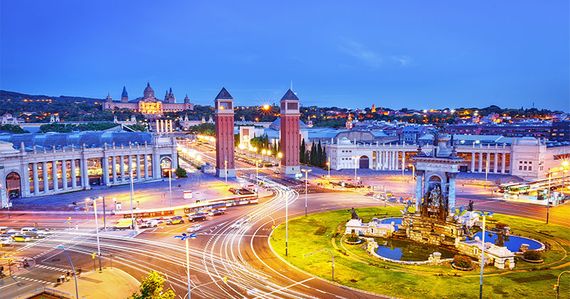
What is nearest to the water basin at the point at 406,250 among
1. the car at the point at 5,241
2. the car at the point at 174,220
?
the car at the point at 174,220

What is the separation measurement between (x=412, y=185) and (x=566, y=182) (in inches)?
1675

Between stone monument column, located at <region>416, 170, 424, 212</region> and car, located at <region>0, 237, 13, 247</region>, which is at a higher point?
stone monument column, located at <region>416, 170, 424, 212</region>

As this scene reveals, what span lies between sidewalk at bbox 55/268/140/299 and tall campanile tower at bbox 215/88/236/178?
73592mm

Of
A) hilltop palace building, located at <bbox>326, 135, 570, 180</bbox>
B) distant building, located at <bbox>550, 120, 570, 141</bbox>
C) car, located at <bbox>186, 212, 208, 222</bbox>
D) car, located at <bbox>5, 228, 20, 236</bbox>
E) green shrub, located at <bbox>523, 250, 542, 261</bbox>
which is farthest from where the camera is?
distant building, located at <bbox>550, 120, 570, 141</bbox>

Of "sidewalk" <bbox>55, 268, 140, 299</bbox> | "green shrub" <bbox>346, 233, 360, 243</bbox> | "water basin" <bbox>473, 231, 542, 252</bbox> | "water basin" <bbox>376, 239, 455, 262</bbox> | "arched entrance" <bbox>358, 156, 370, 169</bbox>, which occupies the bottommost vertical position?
"water basin" <bbox>376, 239, 455, 262</bbox>

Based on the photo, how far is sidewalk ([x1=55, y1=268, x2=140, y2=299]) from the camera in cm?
4003

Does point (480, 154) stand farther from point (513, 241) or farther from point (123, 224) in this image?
point (123, 224)

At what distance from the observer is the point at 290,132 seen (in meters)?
125

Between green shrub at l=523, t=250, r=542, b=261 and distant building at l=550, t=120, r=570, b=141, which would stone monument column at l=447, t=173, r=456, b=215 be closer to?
green shrub at l=523, t=250, r=542, b=261

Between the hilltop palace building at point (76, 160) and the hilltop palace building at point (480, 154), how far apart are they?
185 ft

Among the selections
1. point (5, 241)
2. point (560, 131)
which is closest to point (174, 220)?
point (5, 241)

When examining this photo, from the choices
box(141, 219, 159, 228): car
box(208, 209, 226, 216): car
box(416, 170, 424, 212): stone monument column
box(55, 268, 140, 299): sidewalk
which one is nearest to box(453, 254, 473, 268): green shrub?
box(416, 170, 424, 212): stone monument column

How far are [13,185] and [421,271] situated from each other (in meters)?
86.6

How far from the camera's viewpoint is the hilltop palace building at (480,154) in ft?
362
